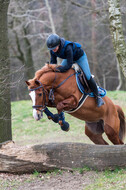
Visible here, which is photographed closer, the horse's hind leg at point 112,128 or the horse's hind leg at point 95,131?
the horse's hind leg at point 112,128

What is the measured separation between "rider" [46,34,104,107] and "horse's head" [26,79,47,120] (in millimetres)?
673

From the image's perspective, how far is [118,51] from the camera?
7.04 meters

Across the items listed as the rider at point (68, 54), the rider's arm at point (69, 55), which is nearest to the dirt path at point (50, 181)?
the rider at point (68, 54)

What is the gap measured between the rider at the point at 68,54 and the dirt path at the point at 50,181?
5.93ft

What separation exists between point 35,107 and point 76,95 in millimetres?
1035

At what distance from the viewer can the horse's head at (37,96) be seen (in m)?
5.35

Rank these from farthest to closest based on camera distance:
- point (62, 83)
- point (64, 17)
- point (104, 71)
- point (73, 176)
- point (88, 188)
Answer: point (104, 71) < point (64, 17) < point (62, 83) < point (73, 176) < point (88, 188)

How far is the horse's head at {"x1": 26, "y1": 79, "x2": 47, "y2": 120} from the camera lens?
17.5ft

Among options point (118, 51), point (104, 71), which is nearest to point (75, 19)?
point (104, 71)

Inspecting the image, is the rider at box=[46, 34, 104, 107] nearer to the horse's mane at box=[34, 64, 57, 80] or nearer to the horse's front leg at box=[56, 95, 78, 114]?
the horse's mane at box=[34, 64, 57, 80]

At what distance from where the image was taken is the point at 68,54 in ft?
18.5

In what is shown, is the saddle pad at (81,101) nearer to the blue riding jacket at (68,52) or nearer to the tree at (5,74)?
the blue riding jacket at (68,52)

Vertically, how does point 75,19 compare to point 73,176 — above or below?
above

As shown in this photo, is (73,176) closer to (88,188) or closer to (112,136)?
(88,188)
